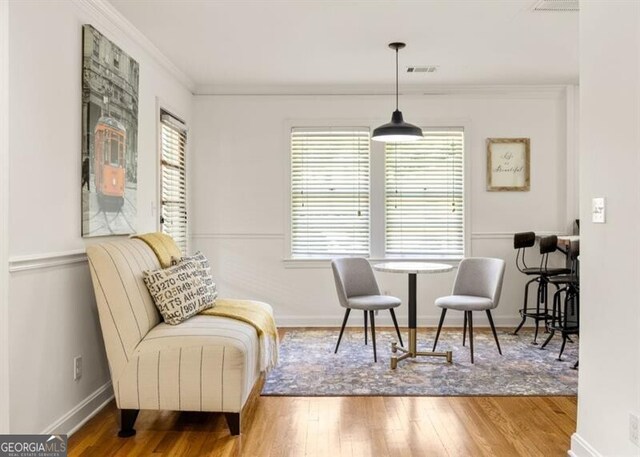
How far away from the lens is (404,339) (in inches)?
195

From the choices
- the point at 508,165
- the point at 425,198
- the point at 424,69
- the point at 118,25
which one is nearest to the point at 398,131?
the point at 424,69

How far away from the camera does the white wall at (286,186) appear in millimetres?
5535

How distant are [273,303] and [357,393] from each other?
237 cm

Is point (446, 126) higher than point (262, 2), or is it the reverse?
point (262, 2)

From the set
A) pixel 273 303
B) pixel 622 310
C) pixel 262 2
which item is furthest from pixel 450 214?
pixel 622 310

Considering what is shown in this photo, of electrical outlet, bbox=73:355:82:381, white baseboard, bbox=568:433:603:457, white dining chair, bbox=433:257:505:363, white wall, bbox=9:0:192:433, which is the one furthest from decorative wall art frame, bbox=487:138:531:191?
electrical outlet, bbox=73:355:82:381

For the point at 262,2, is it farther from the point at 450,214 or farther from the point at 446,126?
the point at 450,214

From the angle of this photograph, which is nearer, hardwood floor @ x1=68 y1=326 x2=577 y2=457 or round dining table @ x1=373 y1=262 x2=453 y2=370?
hardwood floor @ x1=68 y1=326 x2=577 y2=457

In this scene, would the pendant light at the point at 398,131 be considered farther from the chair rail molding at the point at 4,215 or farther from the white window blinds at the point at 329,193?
the chair rail molding at the point at 4,215

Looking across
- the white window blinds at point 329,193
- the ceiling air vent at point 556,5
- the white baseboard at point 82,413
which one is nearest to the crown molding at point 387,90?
the white window blinds at point 329,193

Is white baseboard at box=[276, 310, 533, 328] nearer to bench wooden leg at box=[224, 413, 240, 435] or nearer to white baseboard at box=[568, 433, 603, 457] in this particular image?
bench wooden leg at box=[224, 413, 240, 435]

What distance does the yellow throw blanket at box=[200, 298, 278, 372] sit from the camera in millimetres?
3162

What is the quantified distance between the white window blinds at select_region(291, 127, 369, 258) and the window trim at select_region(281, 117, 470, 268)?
0.06 meters

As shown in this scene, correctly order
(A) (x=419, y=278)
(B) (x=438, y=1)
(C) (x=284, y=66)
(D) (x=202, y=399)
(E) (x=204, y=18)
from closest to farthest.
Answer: (D) (x=202, y=399), (B) (x=438, y=1), (E) (x=204, y=18), (C) (x=284, y=66), (A) (x=419, y=278)
